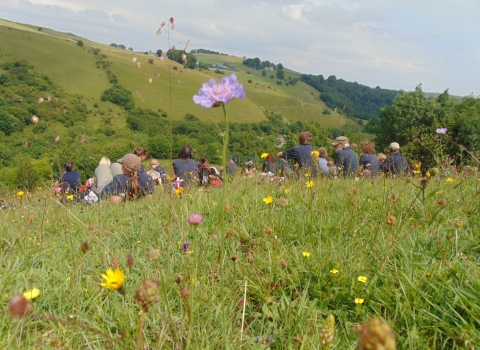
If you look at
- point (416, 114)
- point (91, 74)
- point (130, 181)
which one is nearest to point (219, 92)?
point (130, 181)

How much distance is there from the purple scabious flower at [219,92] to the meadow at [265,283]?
1.02 feet

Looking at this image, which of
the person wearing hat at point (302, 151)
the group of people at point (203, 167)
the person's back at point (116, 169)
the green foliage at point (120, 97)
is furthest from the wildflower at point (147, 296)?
the green foliage at point (120, 97)

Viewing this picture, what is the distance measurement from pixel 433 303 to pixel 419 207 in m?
1.16

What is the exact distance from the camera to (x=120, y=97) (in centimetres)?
4675

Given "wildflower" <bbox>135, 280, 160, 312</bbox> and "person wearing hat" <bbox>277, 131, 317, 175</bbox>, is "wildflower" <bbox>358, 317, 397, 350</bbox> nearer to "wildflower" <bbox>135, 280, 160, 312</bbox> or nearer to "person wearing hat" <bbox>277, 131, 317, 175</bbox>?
"wildflower" <bbox>135, 280, 160, 312</bbox>

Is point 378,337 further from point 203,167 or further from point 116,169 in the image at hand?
point 116,169

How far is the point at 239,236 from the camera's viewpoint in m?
2.25

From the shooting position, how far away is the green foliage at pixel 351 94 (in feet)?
245

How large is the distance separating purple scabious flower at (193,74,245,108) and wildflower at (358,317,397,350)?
2.20 ft

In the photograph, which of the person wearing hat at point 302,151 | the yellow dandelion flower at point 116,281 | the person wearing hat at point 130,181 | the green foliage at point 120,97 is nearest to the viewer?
the yellow dandelion flower at point 116,281

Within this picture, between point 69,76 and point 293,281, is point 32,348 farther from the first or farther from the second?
point 69,76

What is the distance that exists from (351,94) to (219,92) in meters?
87.6

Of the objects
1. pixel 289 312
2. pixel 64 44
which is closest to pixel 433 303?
pixel 289 312

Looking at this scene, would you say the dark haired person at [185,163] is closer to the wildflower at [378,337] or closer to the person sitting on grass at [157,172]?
the person sitting on grass at [157,172]
